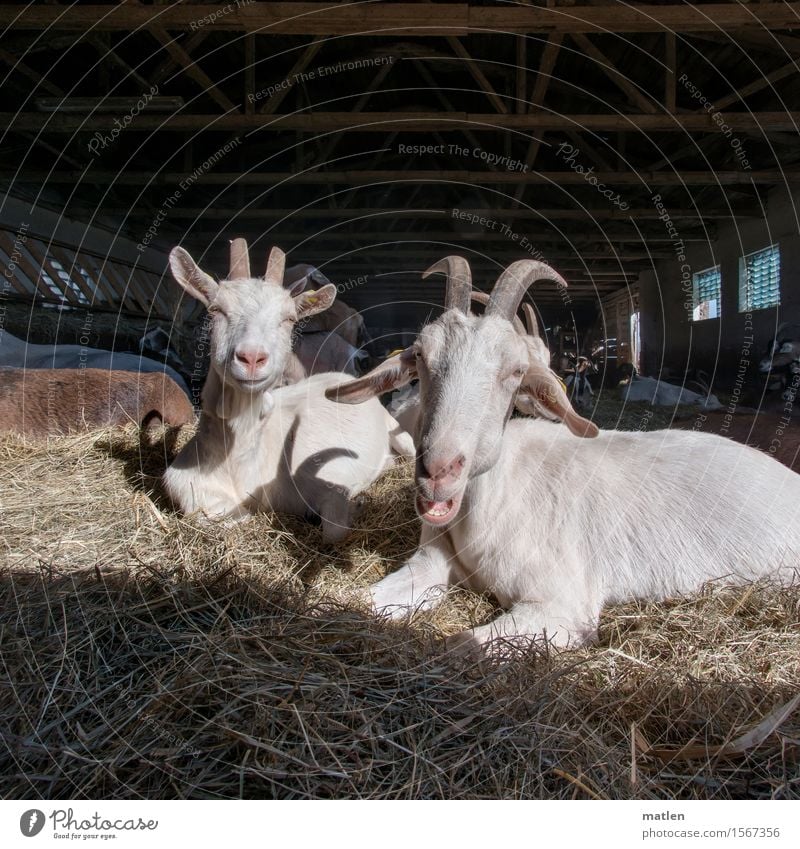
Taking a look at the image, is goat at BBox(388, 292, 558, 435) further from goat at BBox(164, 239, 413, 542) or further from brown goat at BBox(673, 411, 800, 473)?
brown goat at BBox(673, 411, 800, 473)

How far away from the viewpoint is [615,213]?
12438 mm

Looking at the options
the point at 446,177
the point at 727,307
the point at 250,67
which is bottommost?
the point at 727,307

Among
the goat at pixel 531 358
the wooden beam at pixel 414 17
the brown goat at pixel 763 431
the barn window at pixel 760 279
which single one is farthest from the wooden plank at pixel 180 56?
the barn window at pixel 760 279

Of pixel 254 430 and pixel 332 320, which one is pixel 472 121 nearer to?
pixel 332 320


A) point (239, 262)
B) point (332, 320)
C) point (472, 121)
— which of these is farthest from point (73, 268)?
point (239, 262)

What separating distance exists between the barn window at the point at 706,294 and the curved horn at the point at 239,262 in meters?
14.8

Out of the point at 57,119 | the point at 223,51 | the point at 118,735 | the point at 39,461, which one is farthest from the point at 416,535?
the point at 57,119

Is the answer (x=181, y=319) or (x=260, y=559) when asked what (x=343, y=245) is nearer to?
(x=181, y=319)

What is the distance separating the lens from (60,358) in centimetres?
743

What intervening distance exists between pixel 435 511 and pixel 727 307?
15686 millimetres
